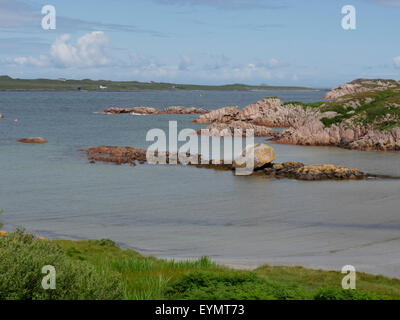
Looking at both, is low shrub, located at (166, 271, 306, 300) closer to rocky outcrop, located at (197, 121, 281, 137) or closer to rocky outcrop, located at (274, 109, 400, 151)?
rocky outcrop, located at (274, 109, 400, 151)

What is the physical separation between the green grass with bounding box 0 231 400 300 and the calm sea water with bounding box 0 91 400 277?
15.9 feet

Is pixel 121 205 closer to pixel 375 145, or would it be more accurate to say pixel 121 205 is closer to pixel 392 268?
pixel 392 268

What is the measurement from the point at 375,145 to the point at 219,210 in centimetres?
4109

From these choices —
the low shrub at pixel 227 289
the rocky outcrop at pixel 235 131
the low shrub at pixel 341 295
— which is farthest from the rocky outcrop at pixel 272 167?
the low shrub at pixel 341 295

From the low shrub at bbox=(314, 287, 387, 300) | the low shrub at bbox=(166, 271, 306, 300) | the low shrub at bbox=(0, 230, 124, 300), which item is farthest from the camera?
the low shrub at bbox=(166, 271, 306, 300)

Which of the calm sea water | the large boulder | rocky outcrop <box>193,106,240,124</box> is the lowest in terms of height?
the calm sea water

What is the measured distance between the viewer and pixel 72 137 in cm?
8381

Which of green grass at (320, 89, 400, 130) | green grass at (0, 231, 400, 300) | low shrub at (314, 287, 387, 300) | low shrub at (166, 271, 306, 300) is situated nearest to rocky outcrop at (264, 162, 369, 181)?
green grass at (320, 89, 400, 130)

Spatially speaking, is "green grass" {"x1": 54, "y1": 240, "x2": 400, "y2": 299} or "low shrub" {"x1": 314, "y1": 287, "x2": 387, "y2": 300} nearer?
"low shrub" {"x1": 314, "y1": 287, "x2": 387, "y2": 300}

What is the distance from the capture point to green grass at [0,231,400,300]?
35.1 feet

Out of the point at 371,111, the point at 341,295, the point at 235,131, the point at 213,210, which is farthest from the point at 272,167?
the point at 341,295

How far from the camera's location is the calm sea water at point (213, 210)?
93.0ft

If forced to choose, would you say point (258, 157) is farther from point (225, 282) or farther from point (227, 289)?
point (227, 289)
